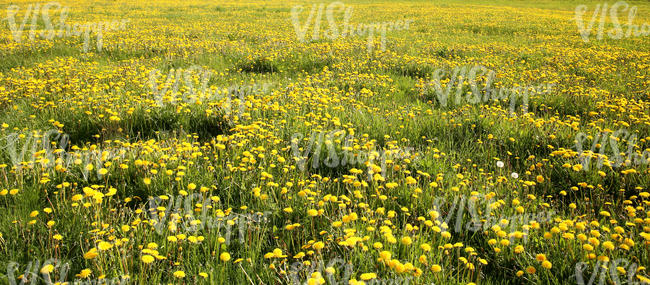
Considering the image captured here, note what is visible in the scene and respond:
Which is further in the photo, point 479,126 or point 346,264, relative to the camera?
point 479,126

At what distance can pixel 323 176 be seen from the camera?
3766 mm

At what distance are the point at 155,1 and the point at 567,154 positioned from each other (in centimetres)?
3560

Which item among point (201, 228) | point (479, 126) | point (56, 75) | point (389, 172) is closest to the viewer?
point (201, 228)

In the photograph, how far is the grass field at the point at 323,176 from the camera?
2.34m

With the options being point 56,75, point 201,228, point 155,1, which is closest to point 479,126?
point 201,228

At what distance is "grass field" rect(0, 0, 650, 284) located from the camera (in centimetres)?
234

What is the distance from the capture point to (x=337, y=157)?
3938 millimetres

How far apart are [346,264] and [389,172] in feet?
4.63

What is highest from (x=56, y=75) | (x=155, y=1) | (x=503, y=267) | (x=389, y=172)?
(x=155, y=1)

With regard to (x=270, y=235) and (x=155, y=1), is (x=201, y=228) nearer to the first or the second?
(x=270, y=235)

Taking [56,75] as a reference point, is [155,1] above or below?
above

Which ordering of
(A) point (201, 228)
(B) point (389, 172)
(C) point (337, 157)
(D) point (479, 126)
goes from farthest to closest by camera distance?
1. (D) point (479, 126)
2. (C) point (337, 157)
3. (B) point (389, 172)
4. (A) point (201, 228)

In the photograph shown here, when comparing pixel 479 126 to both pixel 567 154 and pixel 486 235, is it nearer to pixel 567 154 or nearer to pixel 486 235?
pixel 567 154

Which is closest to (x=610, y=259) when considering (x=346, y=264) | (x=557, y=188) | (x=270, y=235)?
(x=557, y=188)
